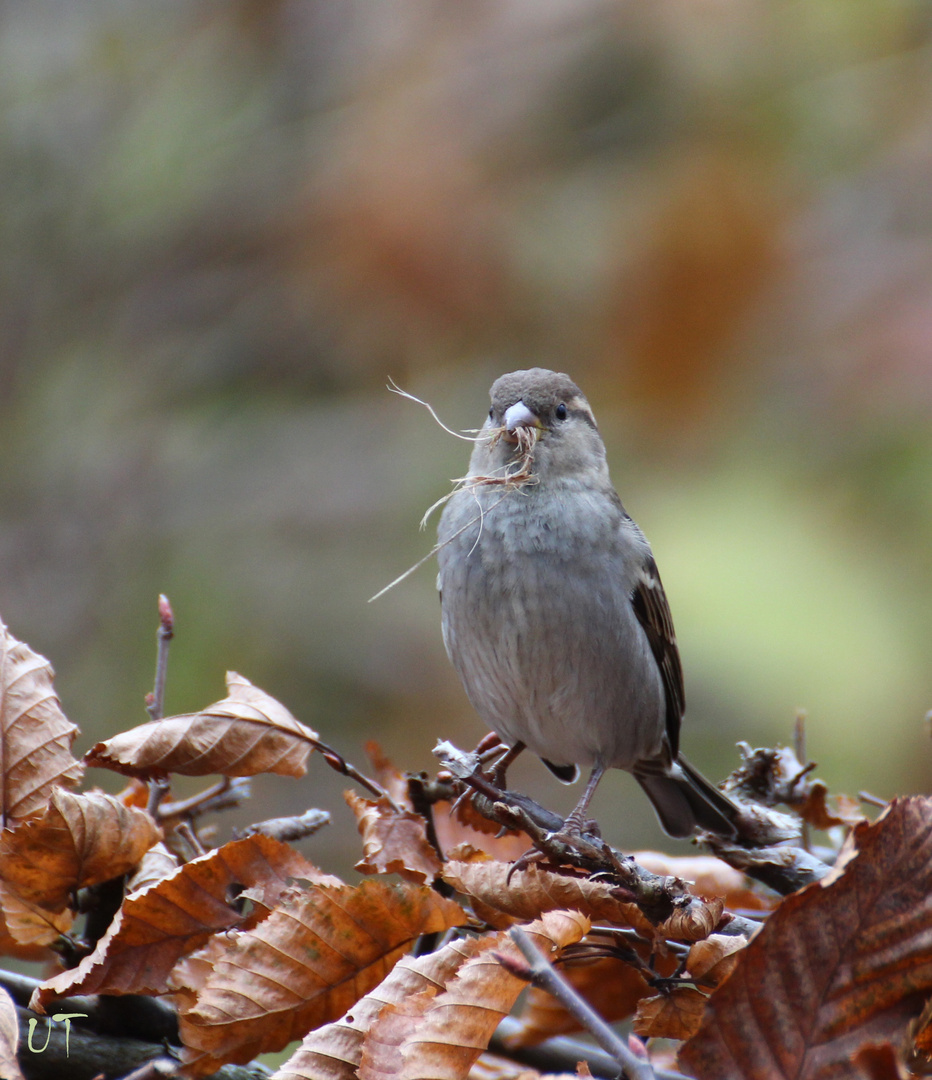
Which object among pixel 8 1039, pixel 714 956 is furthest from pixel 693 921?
pixel 8 1039

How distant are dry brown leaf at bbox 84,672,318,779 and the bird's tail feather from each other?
1.51 meters

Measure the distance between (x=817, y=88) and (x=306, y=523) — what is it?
3.20m

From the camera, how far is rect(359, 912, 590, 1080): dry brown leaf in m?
1.06

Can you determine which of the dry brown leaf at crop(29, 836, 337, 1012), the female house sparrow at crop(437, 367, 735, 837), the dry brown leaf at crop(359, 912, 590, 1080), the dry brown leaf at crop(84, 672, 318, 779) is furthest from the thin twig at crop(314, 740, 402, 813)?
the female house sparrow at crop(437, 367, 735, 837)

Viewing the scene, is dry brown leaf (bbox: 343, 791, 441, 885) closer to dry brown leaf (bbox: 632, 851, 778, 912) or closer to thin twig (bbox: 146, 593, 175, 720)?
thin twig (bbox: 146, 593, 175, 720)

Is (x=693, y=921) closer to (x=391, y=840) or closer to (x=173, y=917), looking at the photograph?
(x=391, y=840)

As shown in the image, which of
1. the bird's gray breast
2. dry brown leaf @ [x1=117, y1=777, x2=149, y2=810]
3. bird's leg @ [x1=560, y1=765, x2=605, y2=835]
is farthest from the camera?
the bird's gray breast

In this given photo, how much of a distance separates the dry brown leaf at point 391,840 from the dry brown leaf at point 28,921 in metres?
0.36

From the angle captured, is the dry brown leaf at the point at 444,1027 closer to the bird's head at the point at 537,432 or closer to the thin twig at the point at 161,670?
the thin twig at the point at 161,670

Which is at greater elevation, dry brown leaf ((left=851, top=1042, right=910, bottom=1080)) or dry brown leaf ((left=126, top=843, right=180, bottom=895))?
dry brown leaf ((left=126, top=843, right=180, bottom=895))

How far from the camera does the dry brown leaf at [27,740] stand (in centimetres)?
139

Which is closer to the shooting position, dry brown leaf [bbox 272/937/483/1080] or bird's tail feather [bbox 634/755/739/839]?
dry brown leaf [bbox 272/937/483/1080]

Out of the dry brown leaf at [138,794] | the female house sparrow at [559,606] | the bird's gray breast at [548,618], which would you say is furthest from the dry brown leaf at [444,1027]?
the bird's gray breast at [548,618]

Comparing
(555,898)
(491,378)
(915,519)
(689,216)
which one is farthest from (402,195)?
(555,898)
